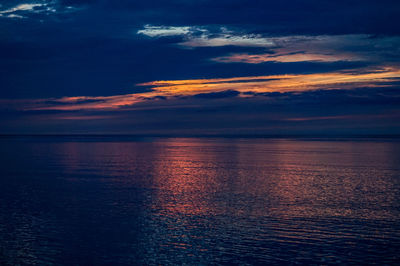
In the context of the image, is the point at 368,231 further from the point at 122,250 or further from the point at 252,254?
the point at 122,250

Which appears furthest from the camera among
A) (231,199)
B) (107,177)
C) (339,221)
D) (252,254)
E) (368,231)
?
(107,177)

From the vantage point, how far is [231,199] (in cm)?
Answer: 3294

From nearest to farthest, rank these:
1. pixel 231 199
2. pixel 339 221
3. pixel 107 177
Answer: pixel 339 221 < pixel 231 199 < pixel 107 177

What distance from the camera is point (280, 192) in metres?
35.8

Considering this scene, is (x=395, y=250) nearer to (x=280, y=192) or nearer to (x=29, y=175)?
(x=280, y=192)

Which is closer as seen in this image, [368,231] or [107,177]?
[368,231]

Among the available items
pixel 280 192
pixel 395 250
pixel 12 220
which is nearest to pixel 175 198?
pixel 280 192

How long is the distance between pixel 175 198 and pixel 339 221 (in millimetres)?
13452

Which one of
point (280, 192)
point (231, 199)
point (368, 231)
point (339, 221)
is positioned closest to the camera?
point (368, 231)

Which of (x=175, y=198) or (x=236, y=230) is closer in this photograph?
(x=236, y=230)

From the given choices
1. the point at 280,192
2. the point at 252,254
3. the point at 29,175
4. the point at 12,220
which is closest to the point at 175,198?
the point at 280,192

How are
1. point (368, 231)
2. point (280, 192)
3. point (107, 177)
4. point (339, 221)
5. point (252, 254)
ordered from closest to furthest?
point (252, 254)
point (368, 231)
point (339, 221)
point (280, 192)
point (107, 177)

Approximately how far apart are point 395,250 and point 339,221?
18.8ft

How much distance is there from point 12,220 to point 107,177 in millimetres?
21264
